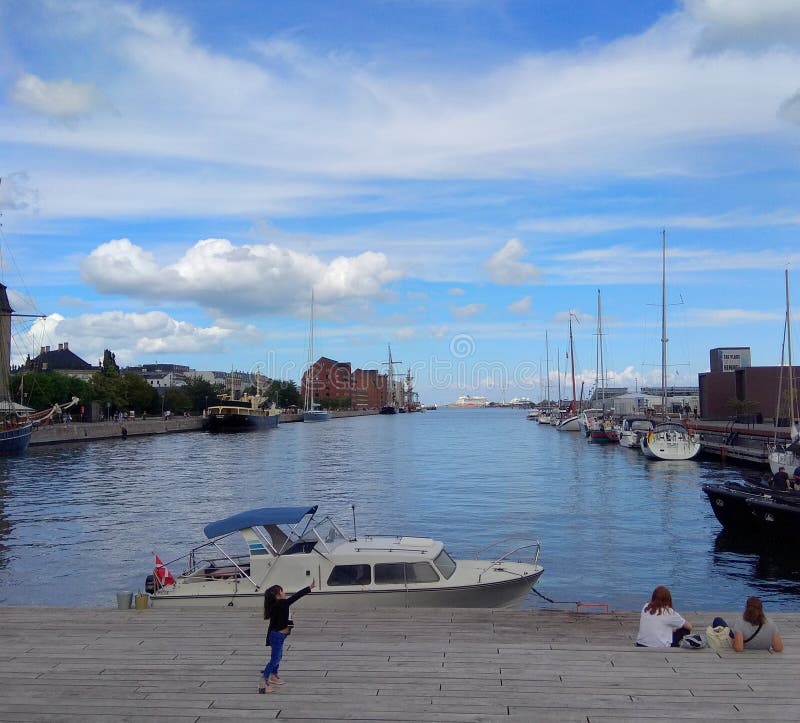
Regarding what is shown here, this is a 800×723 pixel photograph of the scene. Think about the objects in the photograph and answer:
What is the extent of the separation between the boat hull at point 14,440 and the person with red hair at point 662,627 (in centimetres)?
8421

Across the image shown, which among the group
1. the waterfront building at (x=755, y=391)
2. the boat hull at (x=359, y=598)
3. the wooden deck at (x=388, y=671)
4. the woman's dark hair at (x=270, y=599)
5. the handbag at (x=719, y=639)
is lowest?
the boat hull at (x=359, y=598)

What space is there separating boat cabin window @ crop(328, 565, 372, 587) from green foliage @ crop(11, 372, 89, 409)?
117 meters

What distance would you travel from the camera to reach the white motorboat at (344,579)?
59.2 feet

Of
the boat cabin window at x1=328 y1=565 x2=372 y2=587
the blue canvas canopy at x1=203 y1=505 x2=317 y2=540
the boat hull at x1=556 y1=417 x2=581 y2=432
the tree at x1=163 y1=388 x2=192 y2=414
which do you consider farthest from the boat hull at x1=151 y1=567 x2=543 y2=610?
the tree at x1=163 y1=388 x2=192 y2=414

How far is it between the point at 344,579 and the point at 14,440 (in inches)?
3091

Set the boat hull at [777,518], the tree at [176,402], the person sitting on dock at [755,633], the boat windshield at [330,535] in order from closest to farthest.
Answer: the person sitting on dock at [755,633]
the boat windshield at [330,535]
the boat hull at [777,518]
the tree at [176,402]

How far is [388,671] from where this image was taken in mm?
11180

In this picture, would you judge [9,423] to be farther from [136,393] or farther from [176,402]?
[176,402]

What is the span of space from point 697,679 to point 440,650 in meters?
3.74

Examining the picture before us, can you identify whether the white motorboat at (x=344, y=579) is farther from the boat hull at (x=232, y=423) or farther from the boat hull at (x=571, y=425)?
the boat hull at (x=232, y=423)

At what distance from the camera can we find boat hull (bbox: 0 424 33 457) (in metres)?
83.5

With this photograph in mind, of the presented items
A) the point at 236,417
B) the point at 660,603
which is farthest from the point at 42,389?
the point at 660,603

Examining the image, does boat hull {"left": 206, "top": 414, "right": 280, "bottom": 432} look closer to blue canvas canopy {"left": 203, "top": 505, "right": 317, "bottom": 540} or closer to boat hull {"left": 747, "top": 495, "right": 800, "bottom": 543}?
boat hull {"left": 747, "top": 495, "right": 800, "bottom": 543}

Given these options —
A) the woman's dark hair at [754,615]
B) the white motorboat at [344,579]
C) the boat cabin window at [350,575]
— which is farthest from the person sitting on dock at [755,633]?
the boat cabin window at [350,575]
